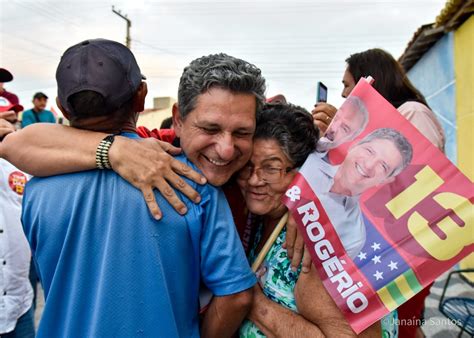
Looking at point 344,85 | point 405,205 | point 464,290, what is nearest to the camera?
point 405,205

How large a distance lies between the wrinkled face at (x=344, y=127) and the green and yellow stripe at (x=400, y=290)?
0.50 meters

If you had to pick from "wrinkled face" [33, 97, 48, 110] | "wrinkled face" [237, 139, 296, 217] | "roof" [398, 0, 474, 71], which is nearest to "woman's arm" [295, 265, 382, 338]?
"wrinkled face" [237, 139, 296, 217]

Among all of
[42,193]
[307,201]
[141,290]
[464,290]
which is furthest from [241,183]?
[464,290]

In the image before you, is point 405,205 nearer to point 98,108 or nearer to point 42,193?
point 98,108

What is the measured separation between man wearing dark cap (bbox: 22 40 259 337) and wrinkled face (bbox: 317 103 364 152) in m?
0.49

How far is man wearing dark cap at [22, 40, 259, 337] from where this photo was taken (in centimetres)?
123

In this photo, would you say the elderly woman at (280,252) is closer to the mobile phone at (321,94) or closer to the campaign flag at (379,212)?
the campaign flag at (379,212)

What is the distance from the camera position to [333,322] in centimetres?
140

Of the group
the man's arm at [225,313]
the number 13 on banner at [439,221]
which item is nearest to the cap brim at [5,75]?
the man's arm at [225,313]

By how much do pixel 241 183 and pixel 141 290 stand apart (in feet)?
2.05

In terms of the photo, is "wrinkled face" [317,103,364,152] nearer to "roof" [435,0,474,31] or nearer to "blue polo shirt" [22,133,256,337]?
"blue polo shirt" [22,133,256,337]

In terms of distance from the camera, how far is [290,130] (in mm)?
1588

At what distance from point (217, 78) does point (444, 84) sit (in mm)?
6298

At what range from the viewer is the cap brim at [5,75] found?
2.80 m
